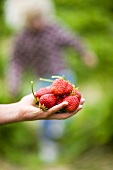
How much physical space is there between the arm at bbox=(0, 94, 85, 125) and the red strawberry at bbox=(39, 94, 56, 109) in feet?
0.13

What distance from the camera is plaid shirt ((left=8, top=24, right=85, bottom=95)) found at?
5613 millimetres

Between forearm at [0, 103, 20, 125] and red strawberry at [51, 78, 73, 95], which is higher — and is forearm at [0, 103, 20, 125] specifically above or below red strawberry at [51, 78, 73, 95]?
below

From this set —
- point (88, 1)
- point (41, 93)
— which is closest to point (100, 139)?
point (41, 93)

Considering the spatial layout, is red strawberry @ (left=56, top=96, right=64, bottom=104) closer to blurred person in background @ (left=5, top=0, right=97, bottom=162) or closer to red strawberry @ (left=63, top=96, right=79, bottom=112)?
red strawberry @ (left=63, top=96, right=79, bottom=112)

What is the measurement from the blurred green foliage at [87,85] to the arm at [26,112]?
108 inches

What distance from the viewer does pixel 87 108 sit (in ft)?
21.7

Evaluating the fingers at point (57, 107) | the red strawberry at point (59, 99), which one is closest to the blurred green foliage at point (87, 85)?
the red strawberry at point (59, 99)

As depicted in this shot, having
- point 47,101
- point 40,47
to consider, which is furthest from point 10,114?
point 40,47

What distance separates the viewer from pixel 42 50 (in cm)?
570

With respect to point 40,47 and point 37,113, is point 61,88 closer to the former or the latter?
point 37,113

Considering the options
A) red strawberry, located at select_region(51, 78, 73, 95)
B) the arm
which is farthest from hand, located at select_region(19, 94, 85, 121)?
red strawberry, located at select_region(51, 78, 73, 95)

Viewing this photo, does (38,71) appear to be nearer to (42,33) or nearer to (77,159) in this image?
(42,33)

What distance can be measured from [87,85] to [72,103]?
4834mm

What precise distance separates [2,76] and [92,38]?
1.82 m
